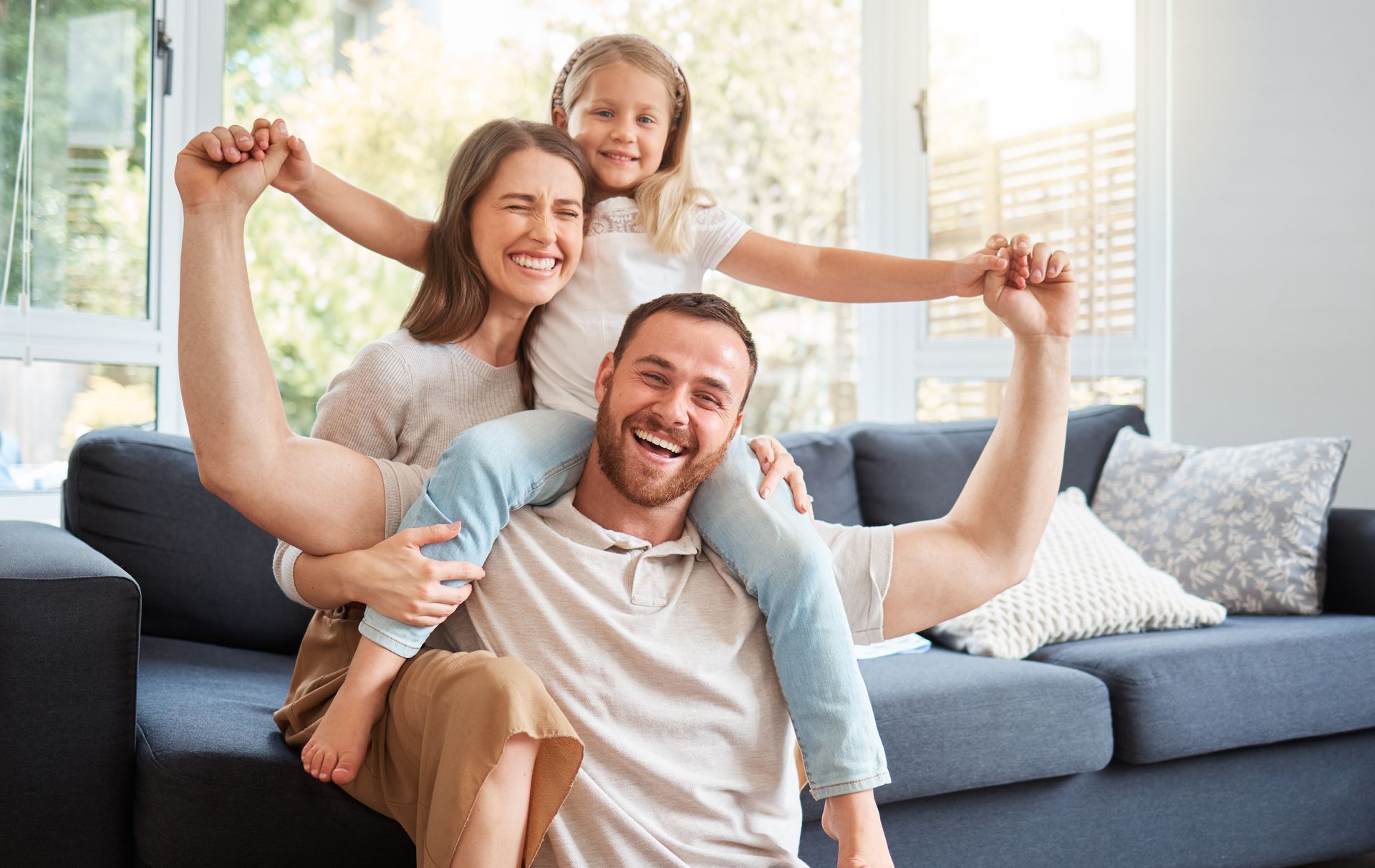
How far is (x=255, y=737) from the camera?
148 centimetres

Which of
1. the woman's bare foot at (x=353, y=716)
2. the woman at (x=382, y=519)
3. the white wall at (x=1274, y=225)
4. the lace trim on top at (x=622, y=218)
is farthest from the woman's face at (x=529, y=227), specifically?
the white wall at (x=1274, y=225)

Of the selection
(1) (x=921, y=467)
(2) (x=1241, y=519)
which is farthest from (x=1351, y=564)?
(1) (x=921, y=467)

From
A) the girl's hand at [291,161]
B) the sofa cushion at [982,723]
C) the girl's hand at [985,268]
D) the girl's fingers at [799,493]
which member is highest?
the girl's hand at [291,161]

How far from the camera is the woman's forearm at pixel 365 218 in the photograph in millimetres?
1615

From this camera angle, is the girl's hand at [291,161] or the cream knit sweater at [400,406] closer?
the girl's hand at [291,161]

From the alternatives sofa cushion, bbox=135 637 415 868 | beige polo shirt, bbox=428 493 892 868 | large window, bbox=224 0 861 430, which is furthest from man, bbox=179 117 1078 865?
large window, bbox=224 0 861 430

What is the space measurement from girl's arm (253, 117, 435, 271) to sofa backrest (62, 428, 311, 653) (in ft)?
2.09

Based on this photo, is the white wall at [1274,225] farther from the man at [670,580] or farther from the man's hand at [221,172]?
the man's hand at [221,172]

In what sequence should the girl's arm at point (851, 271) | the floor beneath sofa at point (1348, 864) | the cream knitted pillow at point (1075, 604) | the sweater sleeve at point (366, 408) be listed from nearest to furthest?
the sweater sleeve at point (366, 408) < the girl's arm at point (851, 271) < the cream knitted pillow at point (1075, 604) < the floor beneath sofa at point (1348, 864)

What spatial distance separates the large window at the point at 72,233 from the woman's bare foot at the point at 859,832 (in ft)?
6.86

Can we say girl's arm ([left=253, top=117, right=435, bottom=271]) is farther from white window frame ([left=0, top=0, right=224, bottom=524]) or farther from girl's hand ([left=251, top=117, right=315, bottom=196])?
white window frame ([left=0, top=0, right=224, bottom=524])

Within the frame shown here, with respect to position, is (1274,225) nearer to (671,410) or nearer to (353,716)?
(671,410)

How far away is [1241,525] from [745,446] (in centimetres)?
153

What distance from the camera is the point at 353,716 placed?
1377 mm
